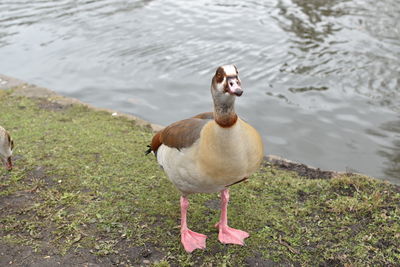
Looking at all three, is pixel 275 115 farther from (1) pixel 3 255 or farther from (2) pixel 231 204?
(1) pixel 3 255

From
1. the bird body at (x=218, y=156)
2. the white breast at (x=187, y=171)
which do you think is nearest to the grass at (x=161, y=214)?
the white breast at (x=187, y=171)

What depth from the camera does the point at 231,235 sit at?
3832 millimetres

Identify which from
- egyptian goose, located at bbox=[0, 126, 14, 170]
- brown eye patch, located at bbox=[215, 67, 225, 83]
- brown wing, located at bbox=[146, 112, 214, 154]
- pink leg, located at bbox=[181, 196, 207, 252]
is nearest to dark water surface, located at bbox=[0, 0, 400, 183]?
pink leg, located at bbox=[181, 196, 207, 252]

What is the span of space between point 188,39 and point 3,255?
9.32 metres

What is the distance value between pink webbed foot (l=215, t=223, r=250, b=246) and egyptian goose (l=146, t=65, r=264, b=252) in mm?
338

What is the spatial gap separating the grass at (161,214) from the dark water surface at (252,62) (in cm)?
245

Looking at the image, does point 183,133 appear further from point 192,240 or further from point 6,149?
point 6,149

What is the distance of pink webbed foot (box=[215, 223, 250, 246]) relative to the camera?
381 cm

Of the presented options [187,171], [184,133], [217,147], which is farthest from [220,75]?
[187,171]

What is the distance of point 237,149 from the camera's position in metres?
3.12

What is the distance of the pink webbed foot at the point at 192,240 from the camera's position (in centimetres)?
374

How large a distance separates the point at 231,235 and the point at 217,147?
3.61ft

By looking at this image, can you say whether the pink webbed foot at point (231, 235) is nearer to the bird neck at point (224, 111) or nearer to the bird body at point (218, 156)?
the bird body at point (218, 156)

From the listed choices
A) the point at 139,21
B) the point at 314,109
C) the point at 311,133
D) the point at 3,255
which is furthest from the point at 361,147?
the point at 139,21
